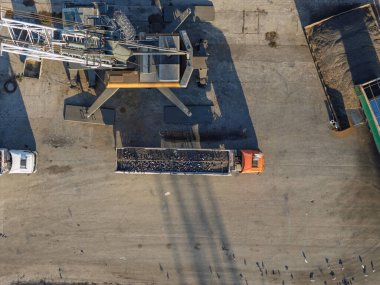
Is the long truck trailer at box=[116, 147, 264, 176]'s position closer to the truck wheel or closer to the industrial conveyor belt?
the industrial conveyor belt

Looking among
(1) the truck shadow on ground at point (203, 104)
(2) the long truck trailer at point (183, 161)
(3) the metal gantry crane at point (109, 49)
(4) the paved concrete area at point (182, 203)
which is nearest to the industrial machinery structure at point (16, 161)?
(4) the paved concrete area at point (182, 203)

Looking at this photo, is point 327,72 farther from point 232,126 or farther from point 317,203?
point 317,203

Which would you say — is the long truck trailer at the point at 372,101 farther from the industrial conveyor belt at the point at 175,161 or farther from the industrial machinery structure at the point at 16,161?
the industrial machinery structure at the point at 16,161

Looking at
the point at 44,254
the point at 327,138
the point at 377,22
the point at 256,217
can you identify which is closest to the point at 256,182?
the point at 256,217

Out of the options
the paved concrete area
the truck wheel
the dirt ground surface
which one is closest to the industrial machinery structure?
the paved concrete area

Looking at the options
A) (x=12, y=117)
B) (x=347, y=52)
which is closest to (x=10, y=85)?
(x=12, y=117)

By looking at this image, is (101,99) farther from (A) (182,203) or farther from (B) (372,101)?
(B) (372,101)
